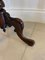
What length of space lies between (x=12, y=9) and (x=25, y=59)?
2.45 ft

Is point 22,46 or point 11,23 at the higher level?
point 11,23

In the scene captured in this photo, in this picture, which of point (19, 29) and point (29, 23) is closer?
point (19, 29)

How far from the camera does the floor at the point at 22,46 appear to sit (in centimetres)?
120

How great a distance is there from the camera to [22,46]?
1.33 m

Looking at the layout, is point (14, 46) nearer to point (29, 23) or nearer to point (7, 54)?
point (7, 54)

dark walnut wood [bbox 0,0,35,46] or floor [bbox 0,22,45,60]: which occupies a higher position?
dark walnut wood [bbox 0,0,35,46]

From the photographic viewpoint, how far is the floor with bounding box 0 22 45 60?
1.20m

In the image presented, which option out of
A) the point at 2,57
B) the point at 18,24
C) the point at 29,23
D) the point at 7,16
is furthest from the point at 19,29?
the point at 29,23

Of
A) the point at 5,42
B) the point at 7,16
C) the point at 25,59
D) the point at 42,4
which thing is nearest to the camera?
the point at 25,59

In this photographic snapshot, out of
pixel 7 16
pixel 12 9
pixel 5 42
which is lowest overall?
pixel 5 42

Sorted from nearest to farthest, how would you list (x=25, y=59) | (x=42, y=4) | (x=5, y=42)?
(x=25, y=59) < (x=5, y=42) < (x=42, y=4)

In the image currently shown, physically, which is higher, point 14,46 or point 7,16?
point 7,16

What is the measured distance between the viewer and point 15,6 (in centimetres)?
174

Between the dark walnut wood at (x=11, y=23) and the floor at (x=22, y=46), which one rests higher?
the dark walnut wood at (x=11, y=23)
